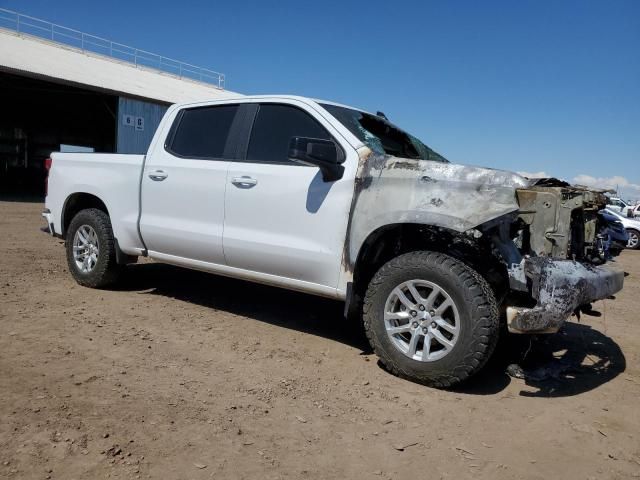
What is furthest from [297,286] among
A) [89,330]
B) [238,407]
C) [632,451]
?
[632,451]

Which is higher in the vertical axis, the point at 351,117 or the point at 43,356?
the point at 351,117

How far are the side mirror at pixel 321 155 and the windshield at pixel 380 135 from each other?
0.36 metres

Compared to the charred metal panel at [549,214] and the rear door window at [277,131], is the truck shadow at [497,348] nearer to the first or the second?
the charred metal panel at [549,214]

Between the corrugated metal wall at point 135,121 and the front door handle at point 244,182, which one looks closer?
the front door handle at point 244,182

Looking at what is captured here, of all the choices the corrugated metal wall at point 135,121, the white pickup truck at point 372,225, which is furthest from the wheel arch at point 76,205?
the corrugated metal wall at point 135,121

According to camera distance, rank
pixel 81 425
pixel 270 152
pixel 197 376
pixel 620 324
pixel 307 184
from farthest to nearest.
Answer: pixel 620 324 < pixel 270 152 < pixel 307 184 < pixel 197 376 < pixel 81 425

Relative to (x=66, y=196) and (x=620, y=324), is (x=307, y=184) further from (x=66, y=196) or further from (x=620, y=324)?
(x=620, y=324)

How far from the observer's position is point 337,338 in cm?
462

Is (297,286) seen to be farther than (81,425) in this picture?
Yes

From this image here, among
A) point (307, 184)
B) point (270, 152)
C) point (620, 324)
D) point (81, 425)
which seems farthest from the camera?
point (620, 324)

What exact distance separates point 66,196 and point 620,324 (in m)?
6.24

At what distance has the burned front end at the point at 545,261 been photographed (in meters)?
3.26

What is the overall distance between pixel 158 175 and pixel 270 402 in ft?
8.87

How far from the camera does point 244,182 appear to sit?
4.41 metres
